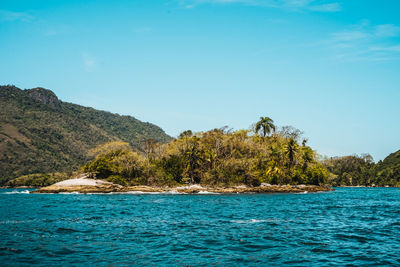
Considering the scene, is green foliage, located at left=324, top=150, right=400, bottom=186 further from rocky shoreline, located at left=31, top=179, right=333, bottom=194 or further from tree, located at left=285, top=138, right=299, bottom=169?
rocky shoreline, located at left=31, top=179, right=333, bottom=194

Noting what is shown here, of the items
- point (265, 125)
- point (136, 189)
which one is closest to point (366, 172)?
point (265, 125)

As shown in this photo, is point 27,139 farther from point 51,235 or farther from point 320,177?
point 51,235

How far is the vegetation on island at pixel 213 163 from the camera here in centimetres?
8875

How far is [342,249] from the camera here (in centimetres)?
1689

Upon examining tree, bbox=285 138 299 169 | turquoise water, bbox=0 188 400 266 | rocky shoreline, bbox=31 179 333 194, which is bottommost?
rocky shoreline, bbox=31 179 333 194

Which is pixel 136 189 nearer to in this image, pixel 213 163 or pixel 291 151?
pixel 213 163

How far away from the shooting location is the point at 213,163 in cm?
9131

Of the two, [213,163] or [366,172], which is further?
[366,172]

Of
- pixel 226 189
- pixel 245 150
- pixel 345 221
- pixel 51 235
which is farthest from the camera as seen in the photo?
pixel 245 150

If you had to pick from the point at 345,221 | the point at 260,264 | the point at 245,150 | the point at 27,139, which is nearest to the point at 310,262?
the point at 260,264

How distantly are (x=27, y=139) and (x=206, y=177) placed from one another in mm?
154469

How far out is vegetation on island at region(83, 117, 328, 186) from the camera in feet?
291

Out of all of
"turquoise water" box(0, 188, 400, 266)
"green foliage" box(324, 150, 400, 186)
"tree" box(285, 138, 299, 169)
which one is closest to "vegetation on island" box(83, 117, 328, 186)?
"tree" box(285, 138, 299, 169)

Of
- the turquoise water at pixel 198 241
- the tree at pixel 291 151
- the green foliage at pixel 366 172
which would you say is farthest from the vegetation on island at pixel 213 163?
the green foliage at pixel 366 172
